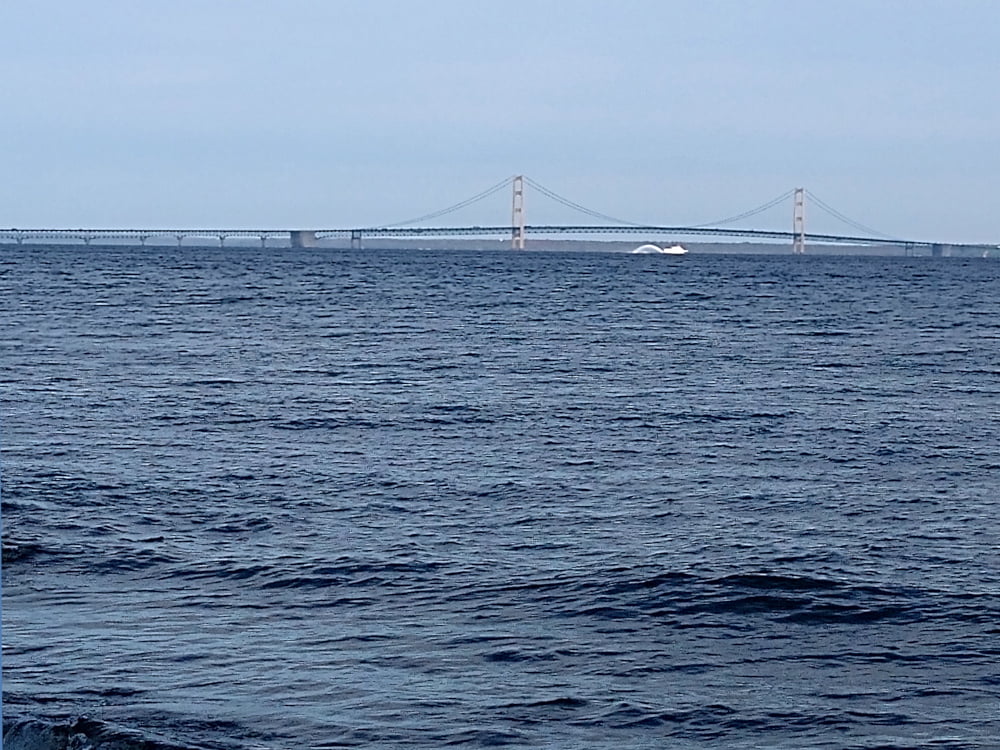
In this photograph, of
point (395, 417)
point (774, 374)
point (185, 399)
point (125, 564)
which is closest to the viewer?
point (125, 564)

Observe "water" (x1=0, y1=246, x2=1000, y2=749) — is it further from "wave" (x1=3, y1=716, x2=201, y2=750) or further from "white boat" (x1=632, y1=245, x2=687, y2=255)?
"white boat" (x1=632, y1=245, x2=687, y2=255)

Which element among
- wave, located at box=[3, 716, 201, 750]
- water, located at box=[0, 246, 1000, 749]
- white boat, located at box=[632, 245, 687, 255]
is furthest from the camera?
white boat, located at box=[632, 245, 687, 255]

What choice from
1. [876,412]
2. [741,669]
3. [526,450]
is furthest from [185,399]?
[741,669]

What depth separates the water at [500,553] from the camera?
21.8 ft

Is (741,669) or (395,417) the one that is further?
(395,417)

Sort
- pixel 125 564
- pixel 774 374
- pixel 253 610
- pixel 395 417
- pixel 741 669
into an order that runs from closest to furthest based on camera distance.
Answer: pixel 741 669
pixel 253 610
pixel 125 564
pixel 395 417
pixel 774 374

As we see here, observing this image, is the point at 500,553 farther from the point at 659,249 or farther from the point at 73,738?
the point at 659,249

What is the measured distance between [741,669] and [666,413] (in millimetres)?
10930

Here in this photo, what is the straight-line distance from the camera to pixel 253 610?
8453 mm

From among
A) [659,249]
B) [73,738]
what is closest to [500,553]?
[73,738]

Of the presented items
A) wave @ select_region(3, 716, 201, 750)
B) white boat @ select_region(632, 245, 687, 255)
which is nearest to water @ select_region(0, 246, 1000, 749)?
wave @ select_region(3, 716, 201, 750)

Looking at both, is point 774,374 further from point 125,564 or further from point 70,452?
point 125,564

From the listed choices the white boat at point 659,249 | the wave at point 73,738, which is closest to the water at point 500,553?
the wave at point 73,738

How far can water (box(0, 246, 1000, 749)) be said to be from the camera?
6.65m
